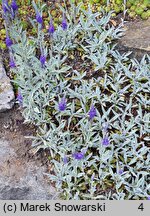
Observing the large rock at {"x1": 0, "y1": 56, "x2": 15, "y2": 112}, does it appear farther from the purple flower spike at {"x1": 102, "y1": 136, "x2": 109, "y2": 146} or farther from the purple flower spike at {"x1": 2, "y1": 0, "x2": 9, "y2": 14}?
the purple flower spike at {"x1": 102, "y1": 136, "x2": 109, "y2": 146}

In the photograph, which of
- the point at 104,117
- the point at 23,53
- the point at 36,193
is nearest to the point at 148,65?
the point at 104,117

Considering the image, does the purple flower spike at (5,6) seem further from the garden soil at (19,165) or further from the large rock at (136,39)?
the large rock at (136,39)

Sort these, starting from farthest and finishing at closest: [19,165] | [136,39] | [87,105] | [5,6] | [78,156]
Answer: [136,39], [87,105], [19,165], [5,6], [78,156]

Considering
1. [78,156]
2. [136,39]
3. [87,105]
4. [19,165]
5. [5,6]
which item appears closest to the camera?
[78,156]

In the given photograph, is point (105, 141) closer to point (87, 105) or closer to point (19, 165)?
point (87, 105)

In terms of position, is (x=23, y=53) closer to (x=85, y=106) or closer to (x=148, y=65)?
(x=85, y=106)

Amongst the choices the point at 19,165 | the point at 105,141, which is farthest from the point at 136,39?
the point at 19,165
